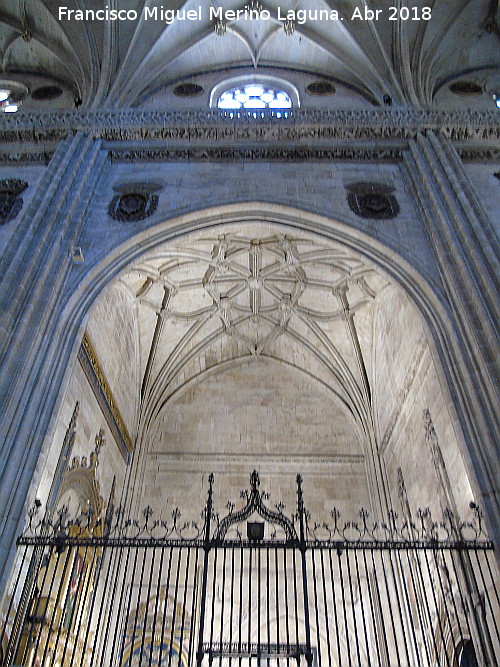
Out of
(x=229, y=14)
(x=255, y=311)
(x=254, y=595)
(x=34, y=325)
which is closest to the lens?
(x=34, y=325)

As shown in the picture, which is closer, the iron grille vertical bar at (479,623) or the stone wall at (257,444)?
the iron grille vertical bar at (479,623)

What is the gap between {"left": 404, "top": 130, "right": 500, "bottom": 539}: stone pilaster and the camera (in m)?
6.00

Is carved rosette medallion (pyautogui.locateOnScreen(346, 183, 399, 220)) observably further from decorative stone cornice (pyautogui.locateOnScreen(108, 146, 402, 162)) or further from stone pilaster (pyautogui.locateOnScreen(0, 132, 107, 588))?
stone pilaster (pyautogui.locateOnScreen(0, 132, 107, 588))

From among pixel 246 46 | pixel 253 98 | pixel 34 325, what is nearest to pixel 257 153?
pixel 253 98

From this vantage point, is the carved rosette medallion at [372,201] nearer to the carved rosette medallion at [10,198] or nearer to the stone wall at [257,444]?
the carved rosette medallion at [10,198]

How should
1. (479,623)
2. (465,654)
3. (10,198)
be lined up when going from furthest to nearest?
(10,198) → (465,654) → (479,623)

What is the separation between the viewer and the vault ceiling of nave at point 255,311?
1123 cm

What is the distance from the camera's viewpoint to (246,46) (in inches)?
502

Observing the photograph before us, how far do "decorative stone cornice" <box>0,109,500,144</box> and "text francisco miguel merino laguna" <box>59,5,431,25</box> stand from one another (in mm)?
3043

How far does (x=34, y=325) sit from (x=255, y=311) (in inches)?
274

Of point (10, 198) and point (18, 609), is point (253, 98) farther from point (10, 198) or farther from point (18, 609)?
point (18, 609)

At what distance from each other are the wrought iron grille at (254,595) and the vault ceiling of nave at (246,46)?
8.16m

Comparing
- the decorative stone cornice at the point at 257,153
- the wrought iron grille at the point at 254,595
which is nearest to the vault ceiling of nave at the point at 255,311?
the decorative stone cornice at the point at 257,153

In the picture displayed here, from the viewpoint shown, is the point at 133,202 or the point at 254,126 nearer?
the point at 133,202
